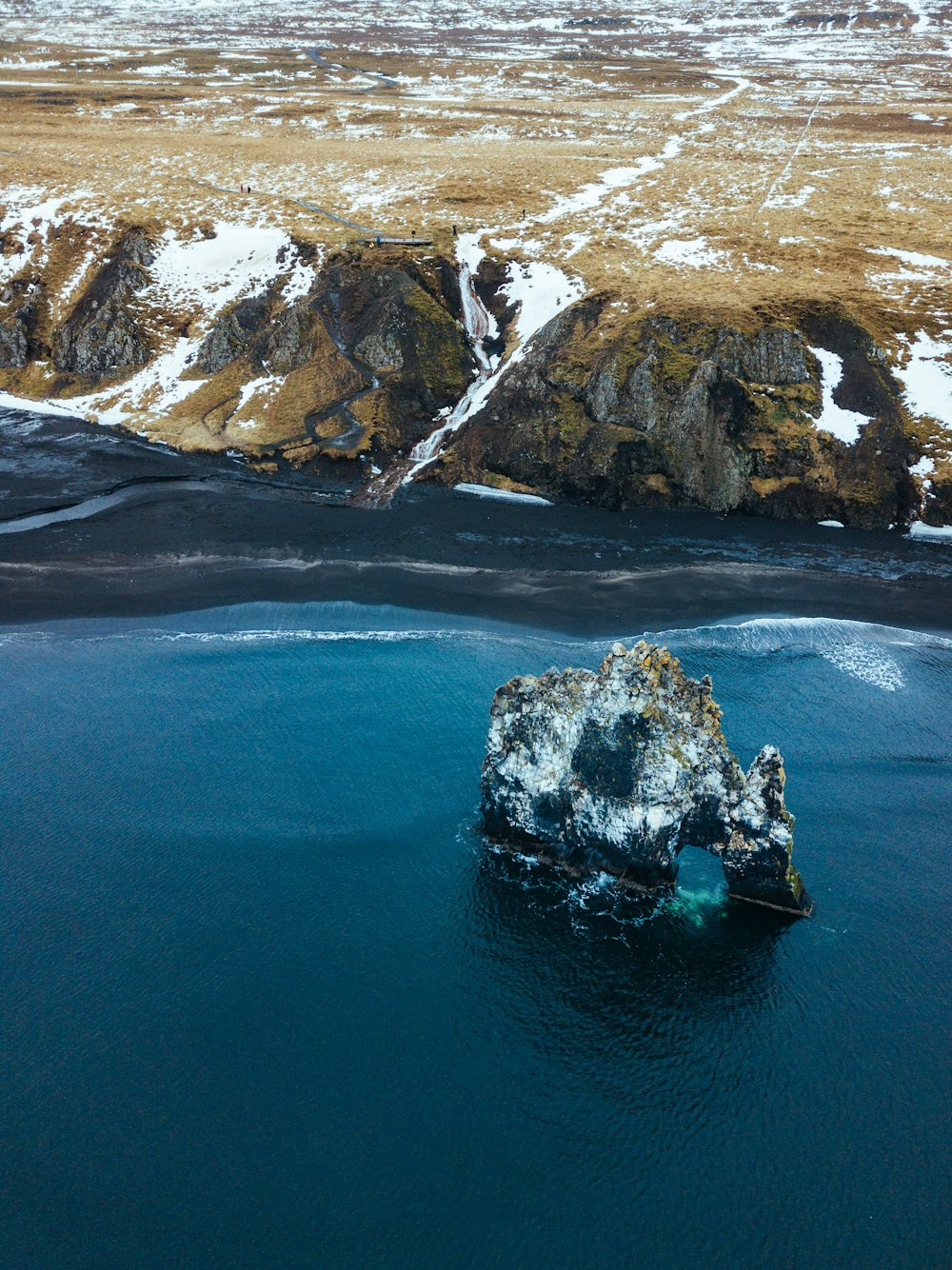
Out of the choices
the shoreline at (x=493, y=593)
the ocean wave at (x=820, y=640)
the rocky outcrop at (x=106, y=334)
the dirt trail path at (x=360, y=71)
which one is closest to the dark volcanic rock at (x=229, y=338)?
the rocky outcrop at (x=106, y=334)

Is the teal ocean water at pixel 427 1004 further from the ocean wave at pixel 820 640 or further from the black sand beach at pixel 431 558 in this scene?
the black sand beach at pixel 431 558

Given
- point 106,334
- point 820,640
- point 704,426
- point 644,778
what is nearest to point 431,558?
point 704,426

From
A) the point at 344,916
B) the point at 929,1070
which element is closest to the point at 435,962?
the point at 344,916

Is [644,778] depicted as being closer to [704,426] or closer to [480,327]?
[704,426]

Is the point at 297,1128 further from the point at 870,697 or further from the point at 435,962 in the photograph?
the point at 870,697

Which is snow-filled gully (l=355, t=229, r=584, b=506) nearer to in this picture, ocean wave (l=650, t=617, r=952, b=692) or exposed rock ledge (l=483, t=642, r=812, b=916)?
ocean wave (l=650, t=617, r=952, b=692)

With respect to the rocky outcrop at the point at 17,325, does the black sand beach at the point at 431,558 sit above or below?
below
